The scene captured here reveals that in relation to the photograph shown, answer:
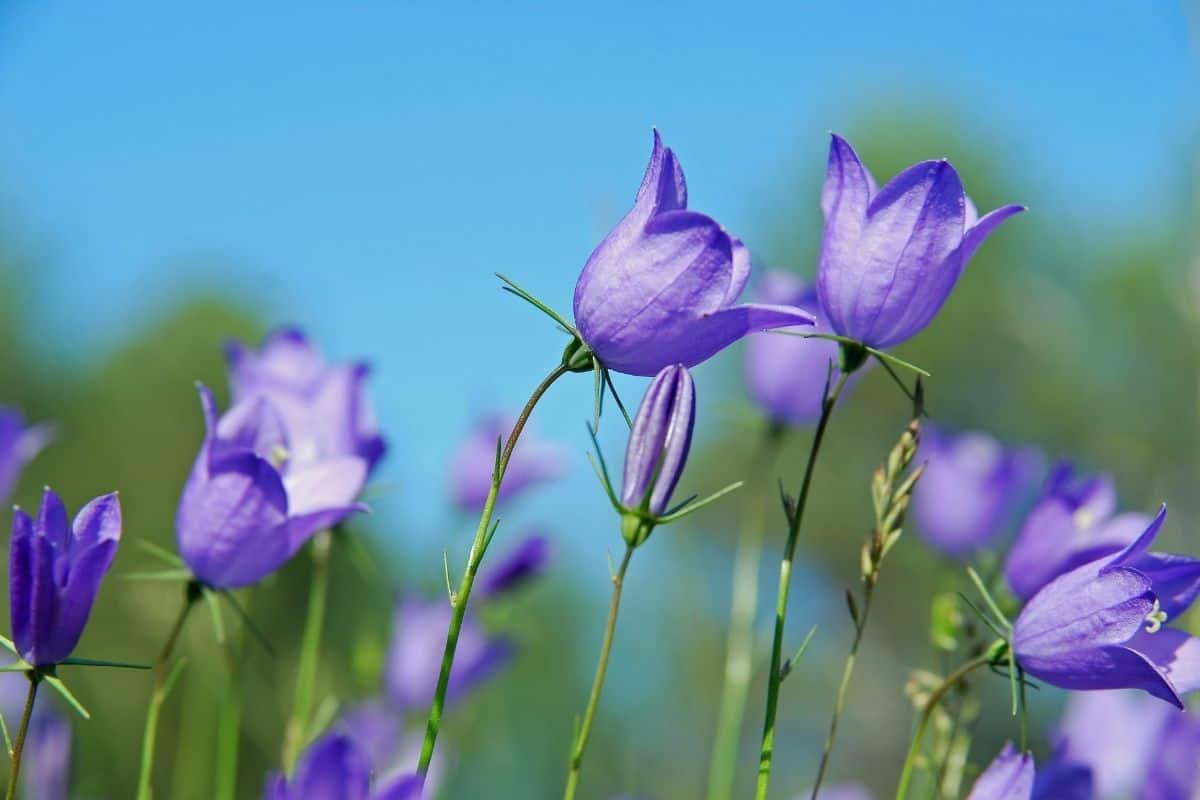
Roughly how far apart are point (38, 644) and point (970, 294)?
53.2ft

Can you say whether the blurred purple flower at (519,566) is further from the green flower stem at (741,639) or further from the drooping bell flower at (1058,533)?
the drooping bell flower at (1058,533)

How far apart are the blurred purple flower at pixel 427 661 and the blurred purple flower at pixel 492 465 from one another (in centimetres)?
26

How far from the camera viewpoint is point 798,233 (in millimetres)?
16781

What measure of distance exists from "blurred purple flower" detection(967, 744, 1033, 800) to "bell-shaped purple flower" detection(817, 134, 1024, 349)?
32cm

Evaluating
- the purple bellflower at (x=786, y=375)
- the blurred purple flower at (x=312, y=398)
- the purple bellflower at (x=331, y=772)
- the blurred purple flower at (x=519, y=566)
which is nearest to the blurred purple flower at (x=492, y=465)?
the blurred purple flower at (x=519, y=566)

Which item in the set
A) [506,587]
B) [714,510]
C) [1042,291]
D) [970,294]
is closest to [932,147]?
[970,294]

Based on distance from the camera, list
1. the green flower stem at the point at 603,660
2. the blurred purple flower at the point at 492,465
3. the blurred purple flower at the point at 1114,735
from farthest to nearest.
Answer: the blurred purple flower at the point at 492,465
the blurred purple flower at the point at 1114,735
the green flower stem at the point at 603,660

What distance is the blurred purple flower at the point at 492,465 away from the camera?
2350 mm

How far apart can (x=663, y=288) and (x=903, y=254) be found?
201 millimetres

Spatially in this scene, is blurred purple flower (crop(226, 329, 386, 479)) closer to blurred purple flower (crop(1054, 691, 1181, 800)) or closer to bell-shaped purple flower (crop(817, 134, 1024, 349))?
bell-shaped purple flower (crop(817, 134, 1024, 349))

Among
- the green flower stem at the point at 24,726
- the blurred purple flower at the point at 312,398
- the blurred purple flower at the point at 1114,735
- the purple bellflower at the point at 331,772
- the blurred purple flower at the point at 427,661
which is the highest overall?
the blurred purple flower at the point at 312,398

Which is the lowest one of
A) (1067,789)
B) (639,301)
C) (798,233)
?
(798,233)

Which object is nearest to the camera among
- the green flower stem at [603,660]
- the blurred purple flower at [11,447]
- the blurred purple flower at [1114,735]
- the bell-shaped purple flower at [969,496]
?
the green flower stem at [603,660]

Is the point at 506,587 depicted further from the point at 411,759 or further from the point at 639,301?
the point at 639,301
